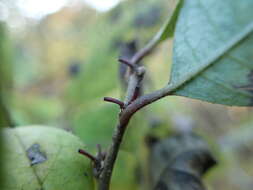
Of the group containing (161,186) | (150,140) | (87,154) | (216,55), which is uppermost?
(216,55)

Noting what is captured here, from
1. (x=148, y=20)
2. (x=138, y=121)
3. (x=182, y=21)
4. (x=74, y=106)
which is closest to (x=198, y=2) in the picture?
(x=182, y=21)

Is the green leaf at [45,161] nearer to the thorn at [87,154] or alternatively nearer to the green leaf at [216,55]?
the thorn at [87,154]

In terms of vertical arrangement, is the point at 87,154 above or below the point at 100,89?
above

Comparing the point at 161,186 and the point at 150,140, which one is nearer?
the point at 161,186

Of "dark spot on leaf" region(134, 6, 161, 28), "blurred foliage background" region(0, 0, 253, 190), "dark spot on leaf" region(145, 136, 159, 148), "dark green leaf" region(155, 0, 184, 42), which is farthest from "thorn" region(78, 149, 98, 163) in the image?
"dark spot on leaf" region(134, 6, 161, 28)

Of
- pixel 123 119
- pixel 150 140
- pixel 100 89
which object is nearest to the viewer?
pixel 123 119

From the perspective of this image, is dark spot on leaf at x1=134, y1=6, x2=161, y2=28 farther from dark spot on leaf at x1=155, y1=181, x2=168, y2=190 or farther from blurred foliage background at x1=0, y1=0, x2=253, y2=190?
dark spot on leaf at x1=155, y1=181, x2=168, y2=190

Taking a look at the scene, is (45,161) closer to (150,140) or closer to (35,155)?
(35,155)

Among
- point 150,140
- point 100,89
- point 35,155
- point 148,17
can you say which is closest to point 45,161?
point 35,155
